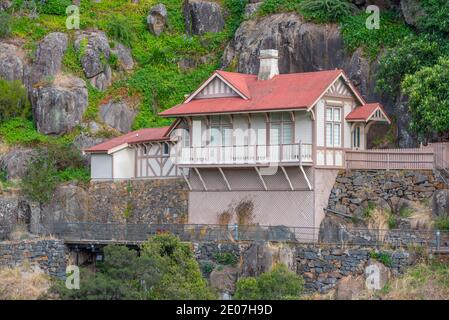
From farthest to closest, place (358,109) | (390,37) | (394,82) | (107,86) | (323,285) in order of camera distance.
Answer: (107,86)
(390,37)
(394,82)
(358,109)
(323,285)

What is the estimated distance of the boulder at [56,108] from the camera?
76.2m

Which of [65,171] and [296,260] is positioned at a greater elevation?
[65,171]

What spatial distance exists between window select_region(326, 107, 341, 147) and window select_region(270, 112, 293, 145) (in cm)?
171

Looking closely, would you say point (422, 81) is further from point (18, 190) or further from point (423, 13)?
point (18, 190)

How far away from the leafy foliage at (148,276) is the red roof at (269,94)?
327 inches

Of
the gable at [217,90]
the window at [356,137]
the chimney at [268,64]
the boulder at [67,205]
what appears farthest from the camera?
the boulder at [67,205]

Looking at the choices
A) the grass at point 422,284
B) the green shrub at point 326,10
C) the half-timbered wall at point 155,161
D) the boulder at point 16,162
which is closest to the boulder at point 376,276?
the grass at point 422,284

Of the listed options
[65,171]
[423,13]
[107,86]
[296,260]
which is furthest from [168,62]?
[296,260]

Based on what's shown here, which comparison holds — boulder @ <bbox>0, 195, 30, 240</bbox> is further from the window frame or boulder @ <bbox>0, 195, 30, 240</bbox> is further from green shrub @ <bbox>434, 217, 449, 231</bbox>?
green shrub @ <bbox>434, 217, 449, 231</bbox>

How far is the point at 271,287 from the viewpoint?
52.0 m

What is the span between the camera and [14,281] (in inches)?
2249

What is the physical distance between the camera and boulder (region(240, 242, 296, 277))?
56562 millimetres

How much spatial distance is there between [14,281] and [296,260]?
11.9 m

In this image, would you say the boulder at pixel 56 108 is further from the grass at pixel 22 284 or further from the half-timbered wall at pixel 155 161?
the grass at pixel 22 284
